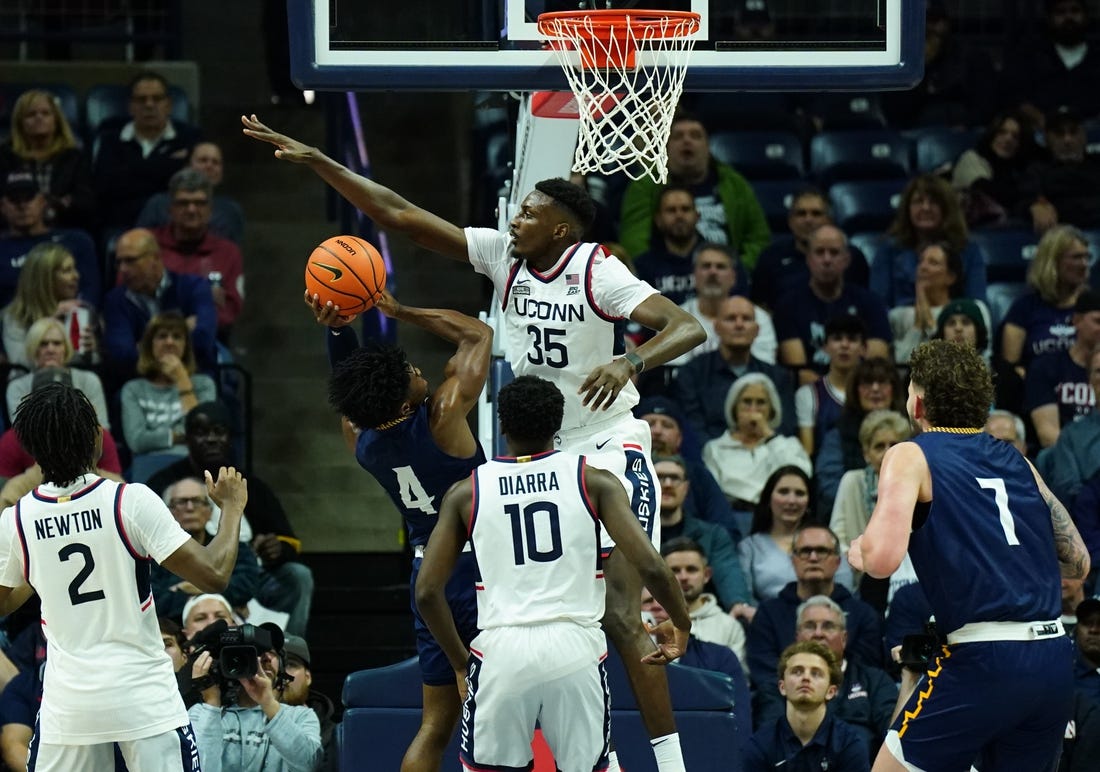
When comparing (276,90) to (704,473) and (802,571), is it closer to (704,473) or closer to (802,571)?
(704,473)

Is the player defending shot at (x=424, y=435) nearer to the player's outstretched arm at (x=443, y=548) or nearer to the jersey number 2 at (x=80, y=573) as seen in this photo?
the player's outstretched arm at (x=443, y=548)

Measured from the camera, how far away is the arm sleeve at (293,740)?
8008 mm

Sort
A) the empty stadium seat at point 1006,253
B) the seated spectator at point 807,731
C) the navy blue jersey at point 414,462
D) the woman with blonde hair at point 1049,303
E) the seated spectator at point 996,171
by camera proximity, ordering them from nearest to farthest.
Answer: the navy blue jersey at point 414,462 → the seated spectator at point 807,731 → the woman with blonde hair at point 1049,303 → the empty stadium seat at point 1006,253 → the seated spectator at point 996,171

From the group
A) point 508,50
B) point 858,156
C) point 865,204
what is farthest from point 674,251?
point 508,50

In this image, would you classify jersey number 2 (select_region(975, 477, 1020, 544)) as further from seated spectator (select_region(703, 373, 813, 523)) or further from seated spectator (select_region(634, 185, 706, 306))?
seated spectator (select_region(634, 185, 706, 306))

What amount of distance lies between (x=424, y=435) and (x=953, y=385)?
1.95 m

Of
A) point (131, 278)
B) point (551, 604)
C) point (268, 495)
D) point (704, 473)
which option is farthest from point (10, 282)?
point (551, 604)

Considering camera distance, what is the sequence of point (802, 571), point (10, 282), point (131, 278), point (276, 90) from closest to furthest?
point (802, 571), point (131, 278), point (10, 282), point (276, 90)

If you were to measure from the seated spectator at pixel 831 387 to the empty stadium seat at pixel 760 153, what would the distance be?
303 cm

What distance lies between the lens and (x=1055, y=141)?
13.9m

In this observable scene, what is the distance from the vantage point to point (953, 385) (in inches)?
246

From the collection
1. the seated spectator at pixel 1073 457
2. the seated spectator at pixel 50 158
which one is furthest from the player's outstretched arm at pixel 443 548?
the seated spectator at pixel 50 158

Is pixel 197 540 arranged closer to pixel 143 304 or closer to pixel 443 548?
pixel 143 304

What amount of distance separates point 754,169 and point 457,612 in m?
7.49
